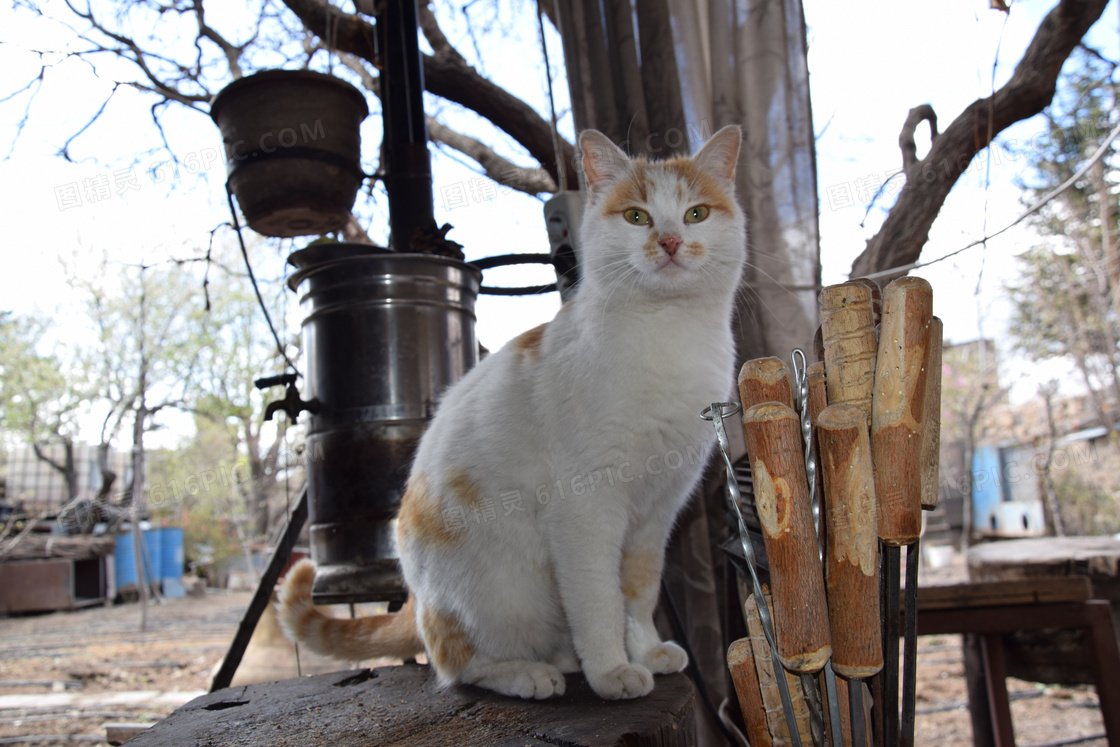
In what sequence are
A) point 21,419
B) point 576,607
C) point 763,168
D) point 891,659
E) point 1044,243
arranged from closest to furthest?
point 891,659, point 576,607, point 763,168, point 1044,243, point 21,419

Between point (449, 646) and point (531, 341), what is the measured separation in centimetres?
62

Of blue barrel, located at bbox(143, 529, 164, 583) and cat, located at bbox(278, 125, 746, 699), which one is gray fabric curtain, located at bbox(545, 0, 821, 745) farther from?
blue barrel, located at bbox(143, 529, 164, 583)

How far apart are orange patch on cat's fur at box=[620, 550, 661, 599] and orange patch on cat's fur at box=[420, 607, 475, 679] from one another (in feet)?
1.07

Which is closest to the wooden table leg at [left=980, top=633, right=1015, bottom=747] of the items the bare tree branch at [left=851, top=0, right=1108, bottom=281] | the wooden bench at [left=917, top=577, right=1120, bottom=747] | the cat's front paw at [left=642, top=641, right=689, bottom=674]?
the wooden bench at [left=917, top=577, right=1120, bottom=747]

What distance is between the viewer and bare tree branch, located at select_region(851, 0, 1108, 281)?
5.57ft

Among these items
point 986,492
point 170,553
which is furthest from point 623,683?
point 170,553

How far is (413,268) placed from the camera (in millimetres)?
1865

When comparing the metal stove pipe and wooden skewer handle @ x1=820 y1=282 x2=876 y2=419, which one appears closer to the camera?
wooden skewer handle @ x1=820 y1=282 x2=876 y2=419

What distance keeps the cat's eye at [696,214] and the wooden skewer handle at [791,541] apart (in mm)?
809

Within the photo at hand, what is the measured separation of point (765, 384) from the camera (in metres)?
0.59

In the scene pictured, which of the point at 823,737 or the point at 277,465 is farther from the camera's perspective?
the point at 277,465

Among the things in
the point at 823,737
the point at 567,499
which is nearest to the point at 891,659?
the point at 823,737

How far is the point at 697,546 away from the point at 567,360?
0.86 m

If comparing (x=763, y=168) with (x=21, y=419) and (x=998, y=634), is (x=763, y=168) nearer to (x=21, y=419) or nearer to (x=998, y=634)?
(x=998, y=634)
